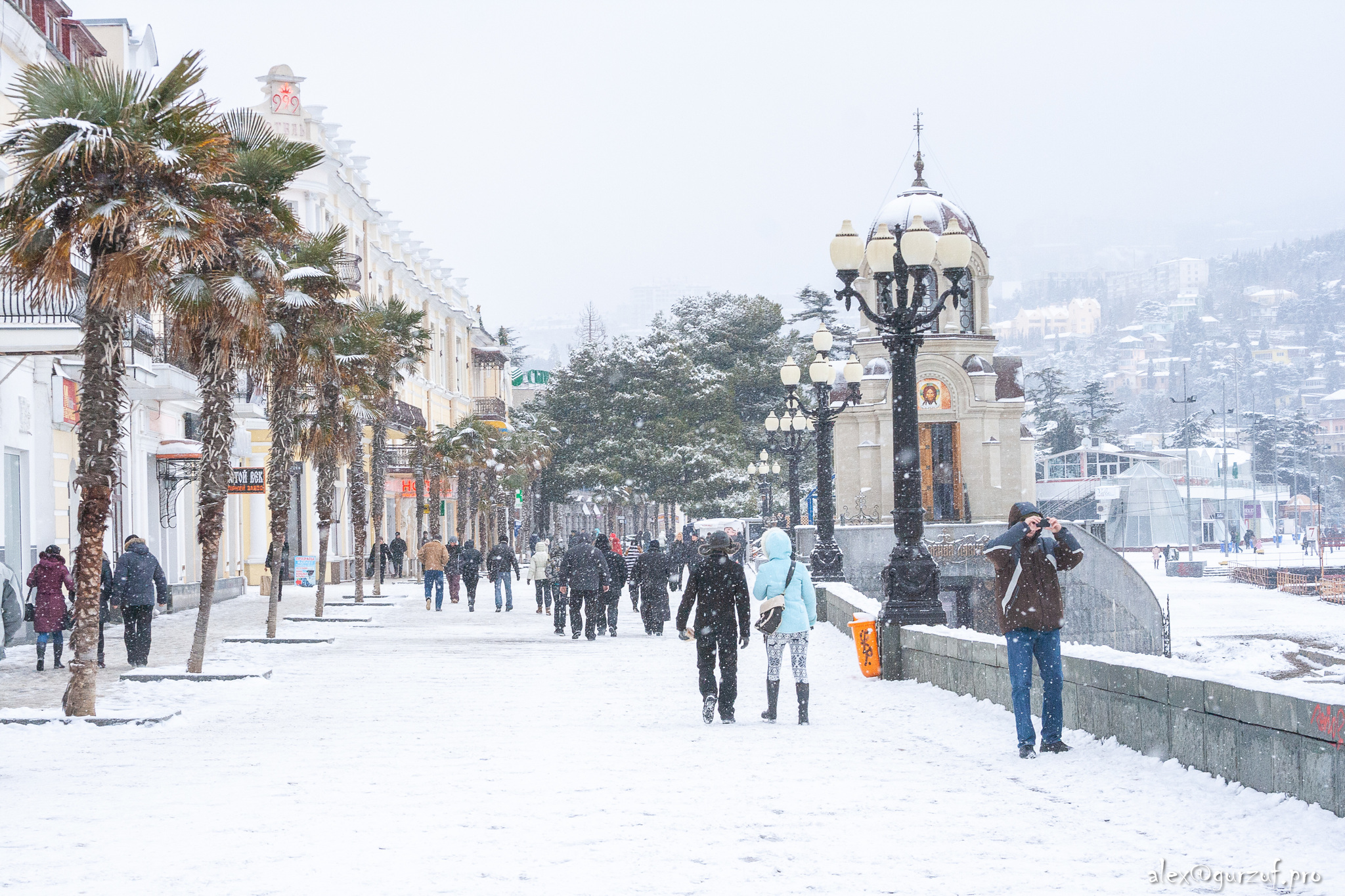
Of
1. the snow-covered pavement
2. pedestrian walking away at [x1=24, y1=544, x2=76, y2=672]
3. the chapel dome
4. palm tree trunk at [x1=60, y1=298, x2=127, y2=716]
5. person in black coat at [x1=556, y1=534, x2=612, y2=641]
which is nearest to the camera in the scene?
→ the snow-covered pavement

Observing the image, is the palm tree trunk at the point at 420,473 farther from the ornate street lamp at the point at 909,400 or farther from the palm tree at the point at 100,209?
the palm tree at the point at 100,209

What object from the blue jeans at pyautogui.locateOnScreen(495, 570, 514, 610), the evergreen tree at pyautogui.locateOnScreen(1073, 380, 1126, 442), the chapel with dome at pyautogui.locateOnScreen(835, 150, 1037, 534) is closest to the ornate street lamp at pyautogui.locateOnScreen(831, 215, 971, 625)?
the blue jeans at pyautogui.locateOnScreen(495, 570, 514, 610)

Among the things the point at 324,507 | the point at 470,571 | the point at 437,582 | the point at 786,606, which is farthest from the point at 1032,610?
the point at 437,582

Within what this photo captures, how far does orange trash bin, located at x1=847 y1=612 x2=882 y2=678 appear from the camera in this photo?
15.3m

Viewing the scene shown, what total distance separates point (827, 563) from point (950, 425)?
20.5m

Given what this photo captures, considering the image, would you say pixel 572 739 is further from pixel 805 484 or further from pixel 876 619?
pixel 805 484

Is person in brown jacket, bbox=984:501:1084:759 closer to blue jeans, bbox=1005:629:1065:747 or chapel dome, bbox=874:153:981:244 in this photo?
blue jeans, bbox=1005:629:1065:747

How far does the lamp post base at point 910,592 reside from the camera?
15289mm

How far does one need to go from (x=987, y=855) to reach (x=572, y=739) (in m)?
4.84

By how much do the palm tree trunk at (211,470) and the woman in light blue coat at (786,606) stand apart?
721cm

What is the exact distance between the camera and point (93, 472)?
41.9ft

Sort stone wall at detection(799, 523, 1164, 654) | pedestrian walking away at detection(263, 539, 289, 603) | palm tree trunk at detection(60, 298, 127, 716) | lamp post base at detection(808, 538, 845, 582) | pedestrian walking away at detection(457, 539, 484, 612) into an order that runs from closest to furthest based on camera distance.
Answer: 1. palm tree trunk at detection(60, 298, 127, 716)
2. pedestrian walking away at detection(263, 539, 289, 603)
3. lamp post base at detection(808, 538, 845, 582)
4. pedestrian walking away at detection(457, 539, 484, 612)
5. stone wall at detection(799, 523, 1164, 654)

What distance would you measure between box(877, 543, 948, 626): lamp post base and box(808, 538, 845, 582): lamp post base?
13.4 metres

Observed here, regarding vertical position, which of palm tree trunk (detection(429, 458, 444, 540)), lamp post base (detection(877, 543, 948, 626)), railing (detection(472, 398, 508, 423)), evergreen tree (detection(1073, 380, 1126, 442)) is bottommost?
lamp post base (detection(877, 543, 948, 626))
